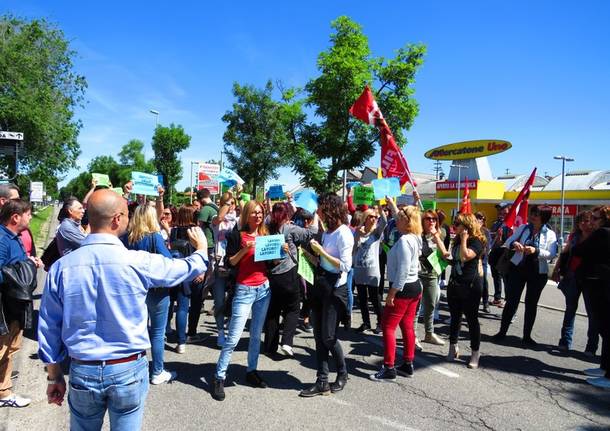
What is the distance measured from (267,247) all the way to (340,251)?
72 cm

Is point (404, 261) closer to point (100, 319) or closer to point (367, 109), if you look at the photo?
point (100, 319)

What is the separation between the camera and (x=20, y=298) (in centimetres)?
382

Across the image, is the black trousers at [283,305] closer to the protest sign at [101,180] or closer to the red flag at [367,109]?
the protest sign at [101,180]

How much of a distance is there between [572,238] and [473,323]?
2.62 m

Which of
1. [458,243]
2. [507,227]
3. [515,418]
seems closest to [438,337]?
[458,243]

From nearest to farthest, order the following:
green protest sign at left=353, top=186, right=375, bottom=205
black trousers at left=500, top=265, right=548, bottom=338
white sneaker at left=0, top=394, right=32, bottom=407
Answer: white sneaker at left=0, top=394, right=32, bottom=407
black trousers at left=500, top=265, right=548, bottom=338
green protest sign at left=353, top=186, right=375, bottom=205

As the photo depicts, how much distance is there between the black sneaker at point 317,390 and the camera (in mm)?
4273

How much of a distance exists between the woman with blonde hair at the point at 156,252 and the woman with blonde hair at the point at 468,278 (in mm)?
3323

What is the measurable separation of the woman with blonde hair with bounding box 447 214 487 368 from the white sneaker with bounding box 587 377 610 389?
3.95ft

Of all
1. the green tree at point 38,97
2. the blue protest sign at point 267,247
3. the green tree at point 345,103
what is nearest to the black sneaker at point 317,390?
the blue protest sign at point 267,247

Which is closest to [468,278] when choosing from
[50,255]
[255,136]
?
[50,255]

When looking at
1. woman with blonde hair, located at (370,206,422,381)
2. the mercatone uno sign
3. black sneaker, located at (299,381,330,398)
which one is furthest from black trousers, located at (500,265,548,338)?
the mercatone uno sign

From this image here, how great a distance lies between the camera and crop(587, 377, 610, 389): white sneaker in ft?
15.7

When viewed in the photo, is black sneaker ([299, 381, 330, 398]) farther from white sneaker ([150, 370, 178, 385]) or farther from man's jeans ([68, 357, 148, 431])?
man's jeans ([68, 357, 148, 431])
